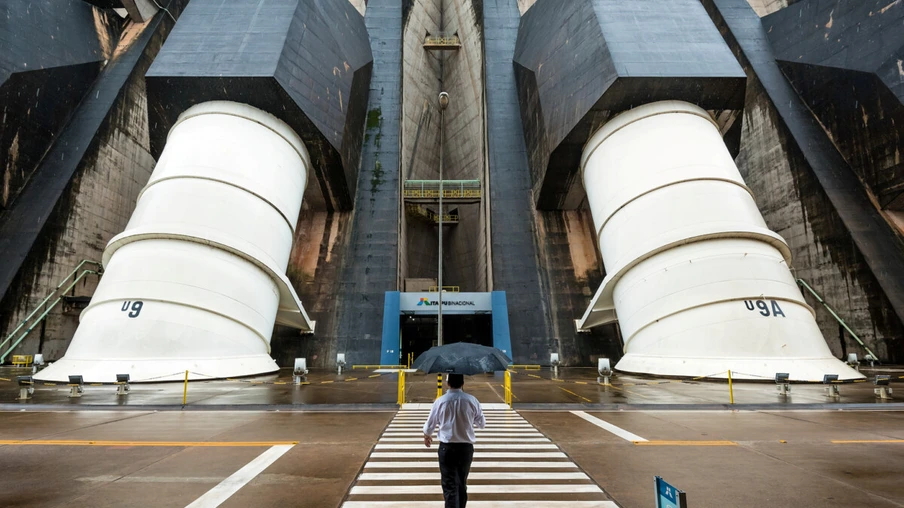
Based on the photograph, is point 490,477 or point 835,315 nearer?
point 490,477

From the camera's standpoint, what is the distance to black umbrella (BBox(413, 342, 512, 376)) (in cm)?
439

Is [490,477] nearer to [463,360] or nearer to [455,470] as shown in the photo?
[463,360]

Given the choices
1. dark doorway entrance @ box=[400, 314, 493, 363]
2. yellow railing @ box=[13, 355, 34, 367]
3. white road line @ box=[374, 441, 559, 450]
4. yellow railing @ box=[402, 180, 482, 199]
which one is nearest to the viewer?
white road line @ box=[374, 441, 559, 450]

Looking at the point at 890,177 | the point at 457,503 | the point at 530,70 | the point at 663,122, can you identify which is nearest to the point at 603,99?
the point at 663,122

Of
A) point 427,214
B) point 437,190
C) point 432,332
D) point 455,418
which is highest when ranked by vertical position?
point 437,190

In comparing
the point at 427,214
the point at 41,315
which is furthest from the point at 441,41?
the point at 41,315

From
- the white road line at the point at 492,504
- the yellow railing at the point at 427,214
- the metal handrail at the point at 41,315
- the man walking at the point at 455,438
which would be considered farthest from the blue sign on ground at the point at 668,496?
the yellow railing at the point at 427,214

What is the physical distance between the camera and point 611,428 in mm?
7648

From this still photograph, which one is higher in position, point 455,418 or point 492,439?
point 455,418

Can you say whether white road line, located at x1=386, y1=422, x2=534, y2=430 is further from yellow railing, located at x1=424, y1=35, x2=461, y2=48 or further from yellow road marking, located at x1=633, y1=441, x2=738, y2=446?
yellow railing, located at x1=424, y1=35, x2=461, y2=48

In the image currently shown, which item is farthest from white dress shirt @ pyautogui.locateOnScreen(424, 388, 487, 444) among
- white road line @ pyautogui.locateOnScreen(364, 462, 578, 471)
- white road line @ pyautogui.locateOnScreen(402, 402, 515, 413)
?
white road line @ pyautogui.locateOnScreen(402, 402, 515, 413)

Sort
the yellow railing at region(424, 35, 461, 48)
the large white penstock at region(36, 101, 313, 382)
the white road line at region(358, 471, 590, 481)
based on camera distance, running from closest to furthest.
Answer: the white road line at region(358, 471, 590, 481), the large white penstock at region(36, 101, 313, 382), the yellow railing at region(424, 35, 461, 48)

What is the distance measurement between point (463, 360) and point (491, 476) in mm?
1317

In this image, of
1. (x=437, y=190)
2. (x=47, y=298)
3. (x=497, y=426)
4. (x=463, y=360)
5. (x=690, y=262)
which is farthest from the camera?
(x=437, y=190)
